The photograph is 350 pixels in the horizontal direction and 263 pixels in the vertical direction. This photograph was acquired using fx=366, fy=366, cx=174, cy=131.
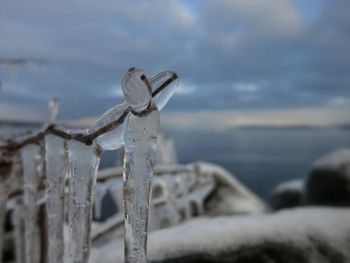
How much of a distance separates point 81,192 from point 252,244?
4.58 feet

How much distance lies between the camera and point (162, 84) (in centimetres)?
177

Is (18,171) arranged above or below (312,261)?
above

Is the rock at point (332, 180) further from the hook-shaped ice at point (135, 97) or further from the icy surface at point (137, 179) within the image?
the hook-shaped ice at point (135, 97)

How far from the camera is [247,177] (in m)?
21.9

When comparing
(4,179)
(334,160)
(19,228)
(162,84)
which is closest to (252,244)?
(162,84)

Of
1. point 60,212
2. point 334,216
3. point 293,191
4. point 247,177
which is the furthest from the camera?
point 247,177

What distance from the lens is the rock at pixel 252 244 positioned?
8.84 feet

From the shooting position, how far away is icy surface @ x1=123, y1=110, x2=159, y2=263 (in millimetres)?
1803

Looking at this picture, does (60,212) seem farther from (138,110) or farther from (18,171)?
(138,110)

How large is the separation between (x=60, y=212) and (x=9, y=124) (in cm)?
858

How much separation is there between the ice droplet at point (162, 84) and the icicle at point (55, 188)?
91 centimetres

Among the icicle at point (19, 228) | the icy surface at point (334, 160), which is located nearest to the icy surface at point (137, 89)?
the icicle at point (19, 228)

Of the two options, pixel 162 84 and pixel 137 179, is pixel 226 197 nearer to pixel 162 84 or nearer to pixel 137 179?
pixel 137 179

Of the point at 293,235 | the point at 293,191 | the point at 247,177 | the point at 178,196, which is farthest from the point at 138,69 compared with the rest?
the point at 247,177
